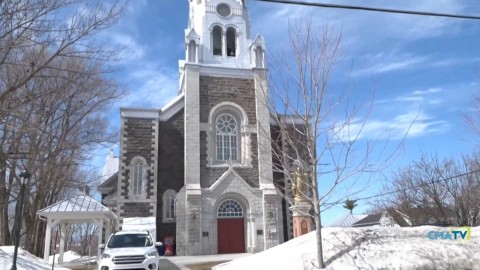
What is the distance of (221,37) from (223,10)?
2202 millimetres

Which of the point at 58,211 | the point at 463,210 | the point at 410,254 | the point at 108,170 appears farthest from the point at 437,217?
the point at 108,170

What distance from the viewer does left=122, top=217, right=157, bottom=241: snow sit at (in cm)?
2300

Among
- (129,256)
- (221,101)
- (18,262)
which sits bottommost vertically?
(18,262)

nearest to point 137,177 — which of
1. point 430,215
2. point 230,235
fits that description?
point 230,235

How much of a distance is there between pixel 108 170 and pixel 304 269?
34263 millimetres

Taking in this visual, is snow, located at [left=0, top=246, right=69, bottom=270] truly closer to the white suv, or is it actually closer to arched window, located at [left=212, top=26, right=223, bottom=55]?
the white suv

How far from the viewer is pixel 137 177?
966 inches

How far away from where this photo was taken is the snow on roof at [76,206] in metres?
19.0

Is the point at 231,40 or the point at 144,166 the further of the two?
the point at 231,40

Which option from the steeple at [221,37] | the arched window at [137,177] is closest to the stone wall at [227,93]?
the steeple at [221,37]

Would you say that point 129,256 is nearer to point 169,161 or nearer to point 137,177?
point 137,177

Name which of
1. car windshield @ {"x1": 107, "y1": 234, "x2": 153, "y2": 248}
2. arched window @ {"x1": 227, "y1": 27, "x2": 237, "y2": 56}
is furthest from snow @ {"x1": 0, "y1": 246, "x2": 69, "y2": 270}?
arched window @ {"x1": 227, "y1": 27, "x2": 237, "y2": 56}

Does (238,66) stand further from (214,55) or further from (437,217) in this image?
(437,217)

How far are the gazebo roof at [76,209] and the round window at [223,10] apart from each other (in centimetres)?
1612
